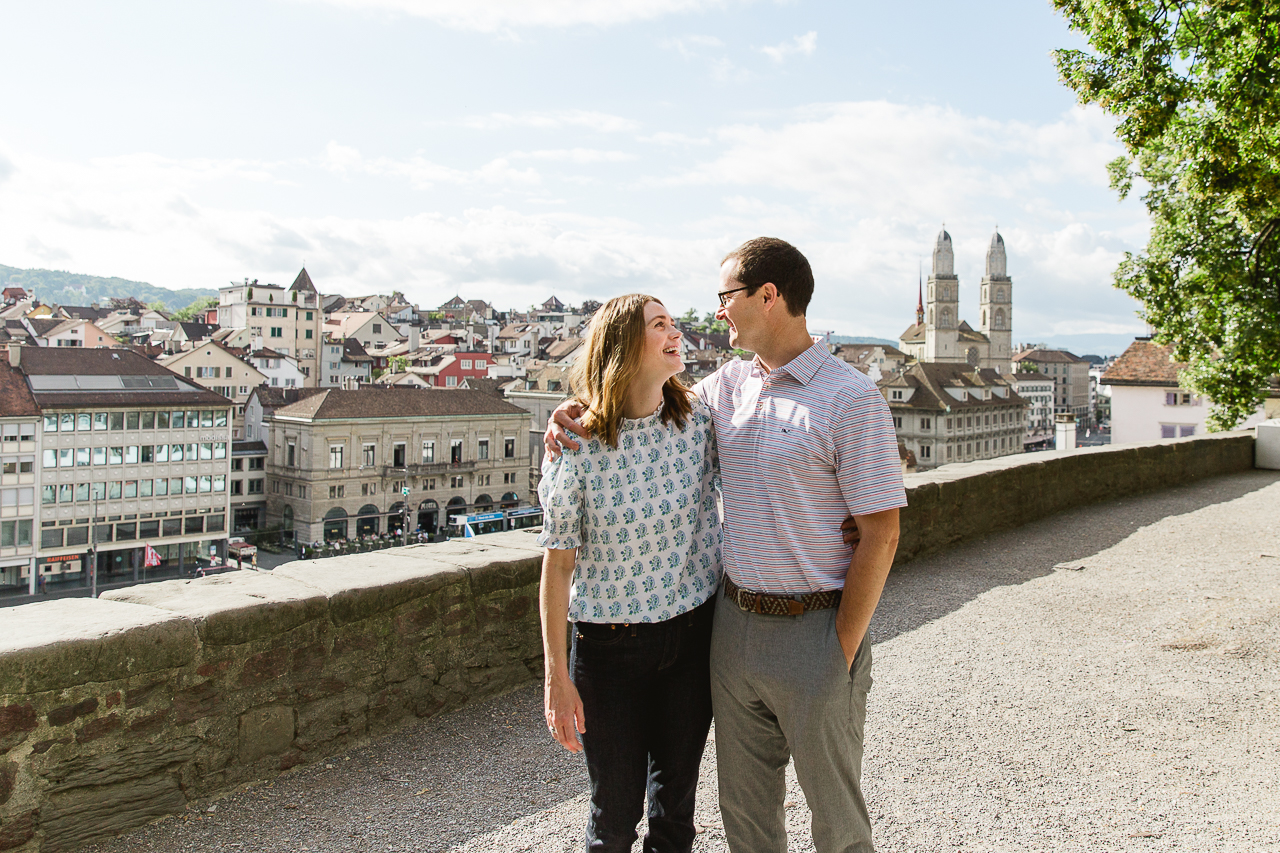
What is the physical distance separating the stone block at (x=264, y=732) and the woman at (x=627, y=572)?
168 cm

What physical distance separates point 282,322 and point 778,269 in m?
95.7

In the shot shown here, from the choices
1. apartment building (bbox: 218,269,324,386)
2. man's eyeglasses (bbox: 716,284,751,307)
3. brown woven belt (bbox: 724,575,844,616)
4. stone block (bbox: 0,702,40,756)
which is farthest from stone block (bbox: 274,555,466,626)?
apartment building (bbox: 218,269,324,386)

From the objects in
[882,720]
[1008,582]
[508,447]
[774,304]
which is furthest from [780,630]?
[508,447]

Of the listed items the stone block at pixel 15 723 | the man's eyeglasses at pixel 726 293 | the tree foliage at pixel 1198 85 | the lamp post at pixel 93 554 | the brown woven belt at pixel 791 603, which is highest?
the tree foliage at pixel 1198 85

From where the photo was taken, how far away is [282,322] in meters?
90.8

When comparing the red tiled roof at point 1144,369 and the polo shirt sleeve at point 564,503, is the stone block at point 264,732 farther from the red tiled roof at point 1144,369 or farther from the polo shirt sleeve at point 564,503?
the red tiled roof at point 1144,369

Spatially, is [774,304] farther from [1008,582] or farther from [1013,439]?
[1013,439]

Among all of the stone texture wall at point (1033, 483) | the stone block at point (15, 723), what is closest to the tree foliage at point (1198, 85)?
the stone texture wall at point (1033, 483)

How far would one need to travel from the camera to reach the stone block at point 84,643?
2.95 meters

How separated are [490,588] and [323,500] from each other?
57473 millimetres

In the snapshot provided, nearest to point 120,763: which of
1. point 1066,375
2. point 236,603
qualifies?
point 236,603

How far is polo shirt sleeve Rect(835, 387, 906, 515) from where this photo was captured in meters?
2.36

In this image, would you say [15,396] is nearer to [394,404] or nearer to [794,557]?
[394,404]

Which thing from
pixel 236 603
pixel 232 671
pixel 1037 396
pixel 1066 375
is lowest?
pixel 232 671
